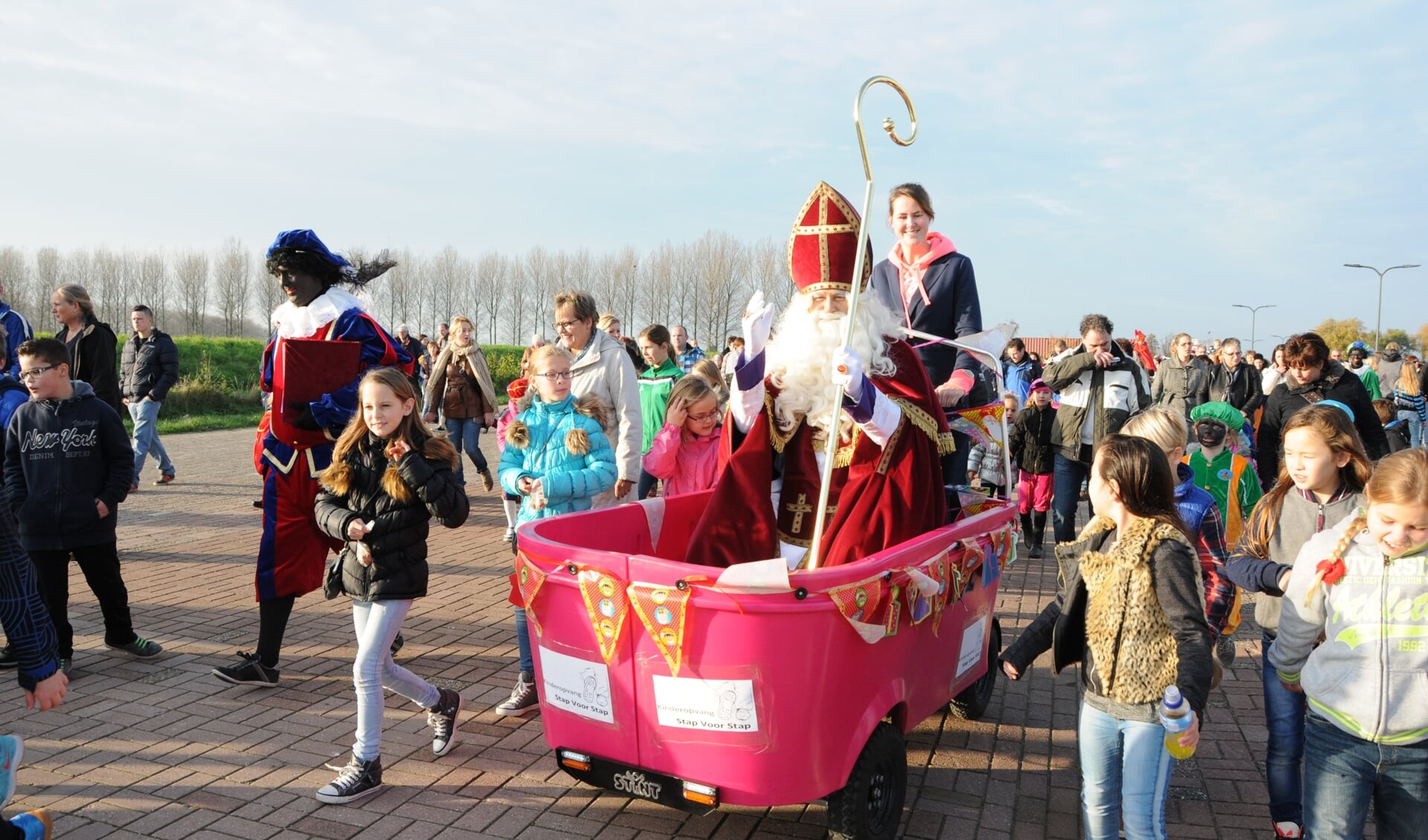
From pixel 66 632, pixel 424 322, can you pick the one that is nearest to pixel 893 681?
pixel 66 632

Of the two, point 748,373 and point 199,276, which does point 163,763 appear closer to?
point 748,373

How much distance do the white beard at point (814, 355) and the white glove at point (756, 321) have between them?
0.20 m

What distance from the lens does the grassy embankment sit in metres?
18.3

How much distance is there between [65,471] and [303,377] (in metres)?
1.39

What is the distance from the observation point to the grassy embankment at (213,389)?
18266 mm

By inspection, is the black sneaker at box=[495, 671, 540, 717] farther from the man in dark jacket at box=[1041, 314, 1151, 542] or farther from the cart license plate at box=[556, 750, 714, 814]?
the man in dark jacket at box=[1041, 314, 1151, 542]

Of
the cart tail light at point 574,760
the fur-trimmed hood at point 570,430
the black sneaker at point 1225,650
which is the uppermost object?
the fur-trimmed hood at point 570,430

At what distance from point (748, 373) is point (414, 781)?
2.00m

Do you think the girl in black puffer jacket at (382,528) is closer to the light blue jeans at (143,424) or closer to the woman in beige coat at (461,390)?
the woman in beige coat at (461,390)

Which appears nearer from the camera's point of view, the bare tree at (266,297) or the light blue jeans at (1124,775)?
the light blue jeans at (1124,775)

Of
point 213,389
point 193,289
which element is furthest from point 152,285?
point 213,389

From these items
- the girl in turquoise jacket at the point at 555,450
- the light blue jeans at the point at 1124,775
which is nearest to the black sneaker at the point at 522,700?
the girl in turquoise jacket at the point at 555,450

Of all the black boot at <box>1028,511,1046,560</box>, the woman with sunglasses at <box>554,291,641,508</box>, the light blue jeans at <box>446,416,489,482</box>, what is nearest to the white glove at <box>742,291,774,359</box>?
the woman with sunglasses at <box>554,291,641,508</box>

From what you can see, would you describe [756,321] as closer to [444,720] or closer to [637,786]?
[637,786]
